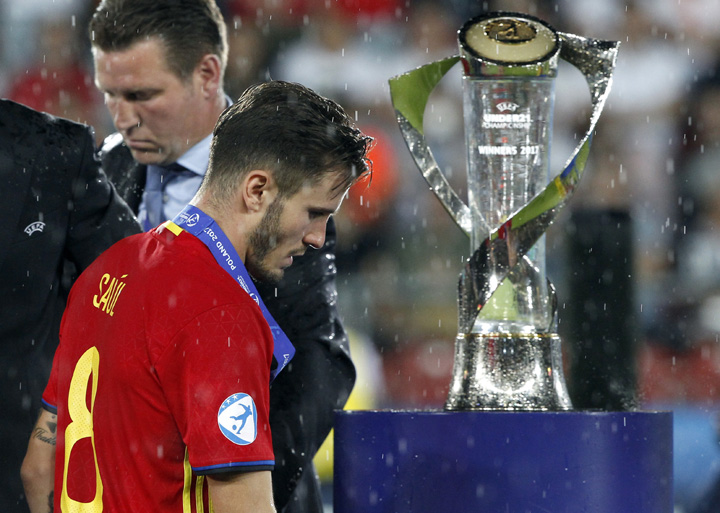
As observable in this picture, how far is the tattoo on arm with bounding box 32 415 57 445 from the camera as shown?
1.37 metres

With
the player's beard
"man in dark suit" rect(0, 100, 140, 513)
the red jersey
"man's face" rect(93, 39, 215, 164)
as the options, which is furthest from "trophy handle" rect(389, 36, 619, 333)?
"man's face" rect(93, 39, 215, 164)

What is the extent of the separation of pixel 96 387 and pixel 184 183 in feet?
3.16

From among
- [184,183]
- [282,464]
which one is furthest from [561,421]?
[184,183]

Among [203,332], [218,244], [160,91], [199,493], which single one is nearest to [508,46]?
[218,244]

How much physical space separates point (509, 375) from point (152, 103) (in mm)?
1043

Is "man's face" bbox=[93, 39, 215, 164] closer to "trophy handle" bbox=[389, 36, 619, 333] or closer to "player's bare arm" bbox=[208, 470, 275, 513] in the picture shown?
"trophy handle" bbox=[389, 36, 619, 333]

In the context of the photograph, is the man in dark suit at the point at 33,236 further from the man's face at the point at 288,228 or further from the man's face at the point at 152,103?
the man's face at the point at 288,228

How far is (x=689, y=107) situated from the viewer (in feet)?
15.8

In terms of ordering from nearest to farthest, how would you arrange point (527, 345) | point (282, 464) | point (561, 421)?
1. point (561, 421)
2. point (527, 345)
3. point (282, 464)

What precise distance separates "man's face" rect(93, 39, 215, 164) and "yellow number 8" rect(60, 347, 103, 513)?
3.03 feet

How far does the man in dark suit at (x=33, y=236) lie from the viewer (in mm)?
1617

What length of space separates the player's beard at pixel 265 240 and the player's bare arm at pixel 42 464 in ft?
1.24

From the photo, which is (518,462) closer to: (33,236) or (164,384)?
(164,384)

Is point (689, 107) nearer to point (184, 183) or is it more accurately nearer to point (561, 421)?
point (184, 183)
